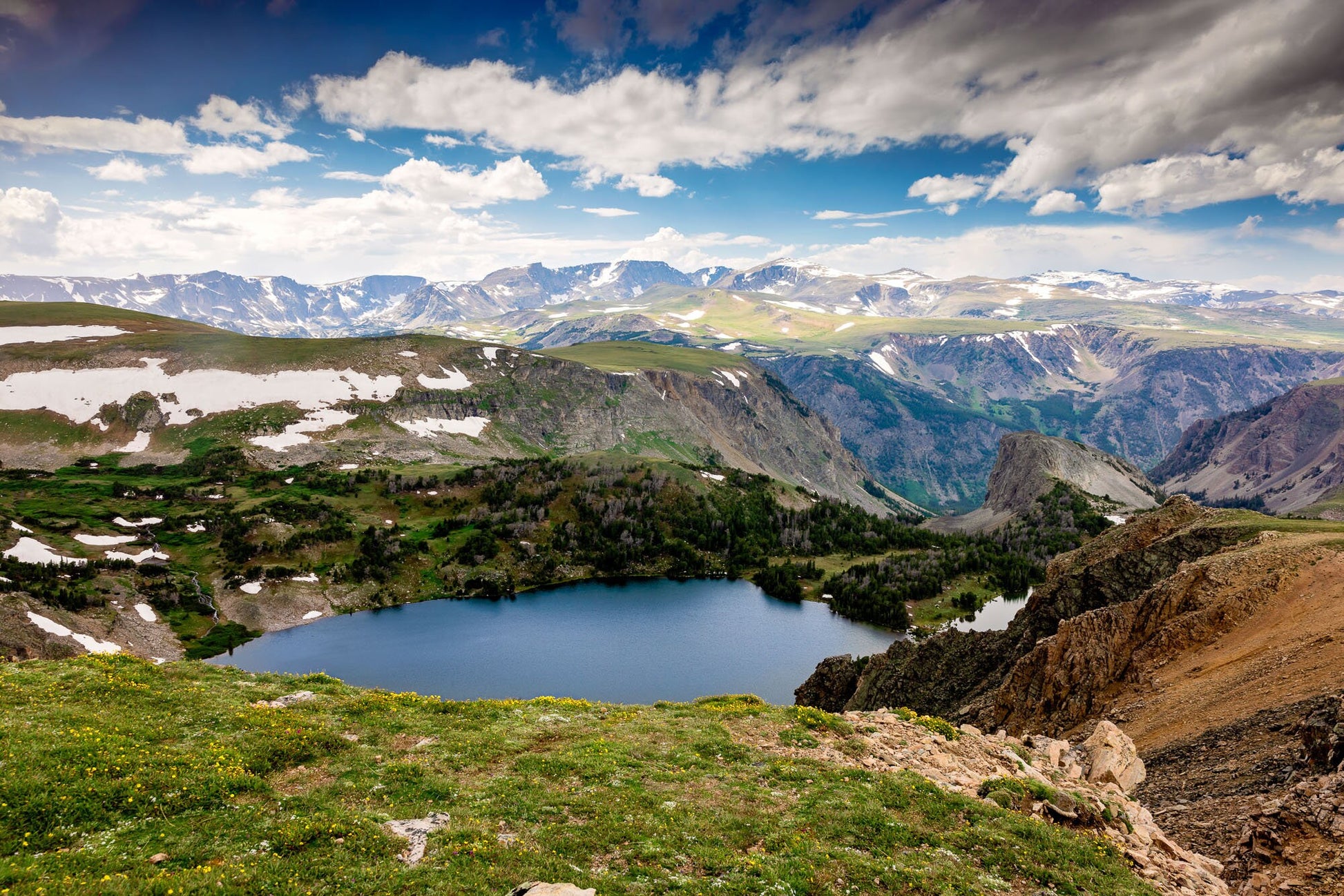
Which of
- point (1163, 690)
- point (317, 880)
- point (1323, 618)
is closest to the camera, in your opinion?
point (317, 880)

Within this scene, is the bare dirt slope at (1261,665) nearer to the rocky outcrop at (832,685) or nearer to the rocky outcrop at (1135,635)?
the rocky outcrop at (1135,635)

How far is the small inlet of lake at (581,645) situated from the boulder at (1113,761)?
5929 cm

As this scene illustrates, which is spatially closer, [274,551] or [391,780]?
[391,780]

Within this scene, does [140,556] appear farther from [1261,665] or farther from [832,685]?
[1261,665]

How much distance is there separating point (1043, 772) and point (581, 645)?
8413 cm

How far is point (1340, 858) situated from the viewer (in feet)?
57.1

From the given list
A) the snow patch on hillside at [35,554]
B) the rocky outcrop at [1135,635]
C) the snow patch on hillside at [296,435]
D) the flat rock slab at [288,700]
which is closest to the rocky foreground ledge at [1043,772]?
the rocky outcrop at [1135,635]

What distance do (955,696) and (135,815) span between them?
56.6 metres

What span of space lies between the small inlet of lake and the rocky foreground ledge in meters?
58.8

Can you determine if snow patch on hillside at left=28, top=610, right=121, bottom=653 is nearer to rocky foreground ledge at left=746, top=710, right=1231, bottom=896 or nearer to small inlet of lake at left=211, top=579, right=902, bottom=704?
small inlet of lake at left=211, top=579, right=902, bottom=704

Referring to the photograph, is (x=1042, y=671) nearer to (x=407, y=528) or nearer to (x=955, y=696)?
(x=955, y=696)

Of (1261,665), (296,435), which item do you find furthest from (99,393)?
(1261,665)

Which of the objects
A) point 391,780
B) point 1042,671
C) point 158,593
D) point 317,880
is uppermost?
point 317,880

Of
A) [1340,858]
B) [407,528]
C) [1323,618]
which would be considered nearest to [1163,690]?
[1323,618]
